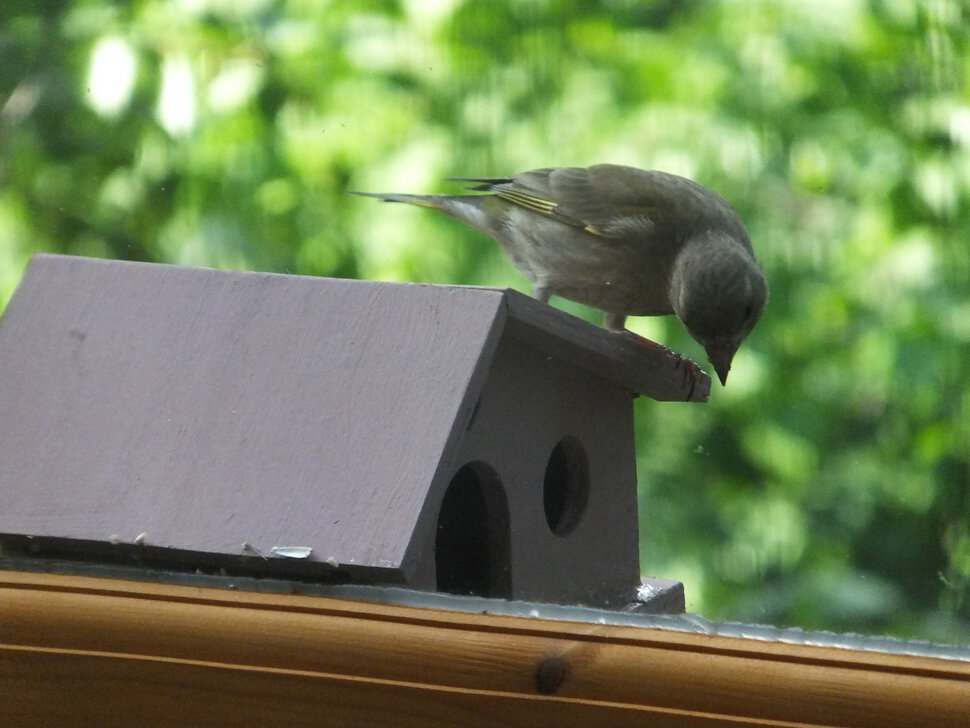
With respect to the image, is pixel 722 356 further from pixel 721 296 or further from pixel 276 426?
pixel 276 426

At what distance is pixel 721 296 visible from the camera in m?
2.00

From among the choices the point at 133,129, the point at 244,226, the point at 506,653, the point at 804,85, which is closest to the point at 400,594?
the point at 506,653

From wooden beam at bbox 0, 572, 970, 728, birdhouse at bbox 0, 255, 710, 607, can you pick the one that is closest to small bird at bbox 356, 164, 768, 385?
birdhouse at bbox 0, 255, 710, 607

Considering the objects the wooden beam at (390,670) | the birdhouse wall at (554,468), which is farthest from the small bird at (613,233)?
the wooden beam at (390,670)

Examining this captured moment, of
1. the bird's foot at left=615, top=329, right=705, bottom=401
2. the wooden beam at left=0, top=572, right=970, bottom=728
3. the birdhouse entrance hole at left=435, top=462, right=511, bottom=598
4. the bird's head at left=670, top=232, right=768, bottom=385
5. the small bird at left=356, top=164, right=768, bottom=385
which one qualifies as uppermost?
the small bird at left=356, top=164, right=768, bottom=385

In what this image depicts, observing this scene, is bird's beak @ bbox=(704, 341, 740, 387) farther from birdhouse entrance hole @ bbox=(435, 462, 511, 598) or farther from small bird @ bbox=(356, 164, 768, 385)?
birdhouse entrance hole @ bbox=(435, 462, 511, 598)

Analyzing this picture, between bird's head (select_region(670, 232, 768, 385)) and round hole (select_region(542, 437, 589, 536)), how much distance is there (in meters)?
0.33

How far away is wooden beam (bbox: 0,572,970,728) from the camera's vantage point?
3.03 ft

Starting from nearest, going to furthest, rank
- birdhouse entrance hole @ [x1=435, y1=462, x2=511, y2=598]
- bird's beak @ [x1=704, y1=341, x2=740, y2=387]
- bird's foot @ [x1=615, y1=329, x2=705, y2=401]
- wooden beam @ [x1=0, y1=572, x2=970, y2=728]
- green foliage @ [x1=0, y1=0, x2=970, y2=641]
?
wooden beam @ [x1=0, y1=572, x2=970, y2=728] < birdhouse entrance hole @ [x1=435, y1=462, x2=511, y2=598] < green foliage @ [x1=0, y1=0, x2=970, y2=641] < bird's foot @ [x1=615, y1=329, x2=705, y2=401] < bird's beak @ [x1=704, y1=341, x2=740, y2=387]

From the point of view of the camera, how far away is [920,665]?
931mm

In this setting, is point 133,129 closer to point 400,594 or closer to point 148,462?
point 148,462

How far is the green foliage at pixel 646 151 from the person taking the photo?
1.66 m

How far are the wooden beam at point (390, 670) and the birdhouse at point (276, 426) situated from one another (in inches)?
3.3

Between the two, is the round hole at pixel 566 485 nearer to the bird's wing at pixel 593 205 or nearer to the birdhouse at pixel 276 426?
the birdhouse at pixel 276 426
